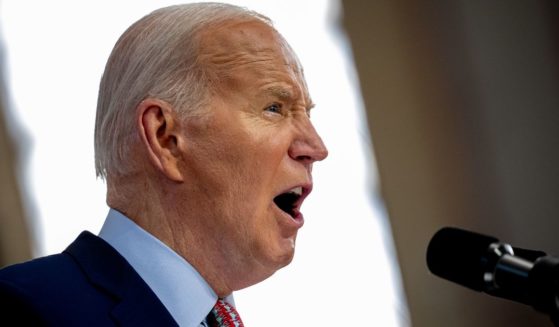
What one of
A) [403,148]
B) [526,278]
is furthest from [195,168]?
[403,148]

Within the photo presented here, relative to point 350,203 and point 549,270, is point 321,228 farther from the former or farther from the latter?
point 549,270

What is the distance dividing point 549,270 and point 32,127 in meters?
2.28

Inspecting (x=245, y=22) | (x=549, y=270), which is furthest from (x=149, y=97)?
(x=549, y=270)

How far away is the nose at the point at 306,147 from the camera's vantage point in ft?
5.39

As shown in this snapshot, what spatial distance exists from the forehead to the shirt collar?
30 centimetres

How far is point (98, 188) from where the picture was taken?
2.91 metres

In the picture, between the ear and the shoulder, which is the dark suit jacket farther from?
the ear

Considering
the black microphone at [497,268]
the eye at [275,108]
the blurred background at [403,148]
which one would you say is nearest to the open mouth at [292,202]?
the eye at [275,108]

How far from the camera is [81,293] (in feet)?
4.89

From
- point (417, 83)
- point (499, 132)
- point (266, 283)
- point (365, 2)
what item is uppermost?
point (365, 2)

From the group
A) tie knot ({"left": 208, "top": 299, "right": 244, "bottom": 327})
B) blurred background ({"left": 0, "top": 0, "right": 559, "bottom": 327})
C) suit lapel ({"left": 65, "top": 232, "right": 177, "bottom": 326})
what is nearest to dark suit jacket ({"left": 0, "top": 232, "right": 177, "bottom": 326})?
suit lapel ({"left": 65, "top": 232, "right": 177, "bottom": 326})

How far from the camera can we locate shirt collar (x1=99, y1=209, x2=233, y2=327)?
1.56 m

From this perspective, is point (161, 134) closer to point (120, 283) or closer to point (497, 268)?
point (120, 283)

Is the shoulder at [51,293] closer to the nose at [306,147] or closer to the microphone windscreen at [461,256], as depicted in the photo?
the nose at [306,147]
